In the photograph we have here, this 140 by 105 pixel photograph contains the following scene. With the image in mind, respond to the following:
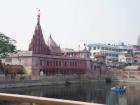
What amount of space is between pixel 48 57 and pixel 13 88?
43.7 feet

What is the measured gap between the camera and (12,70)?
44.1 metres

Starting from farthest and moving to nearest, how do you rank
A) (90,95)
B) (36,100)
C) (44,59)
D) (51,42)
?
(51,42)
(44,59)
(90,95)
(36,100)

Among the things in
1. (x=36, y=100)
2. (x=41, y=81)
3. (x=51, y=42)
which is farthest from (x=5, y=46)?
(x=36, y=100)

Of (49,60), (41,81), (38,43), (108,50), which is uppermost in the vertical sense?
(38,43)

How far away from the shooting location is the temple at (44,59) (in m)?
47.1

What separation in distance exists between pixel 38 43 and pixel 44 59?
333 cm

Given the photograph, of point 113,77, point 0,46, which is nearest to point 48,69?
point 0,46

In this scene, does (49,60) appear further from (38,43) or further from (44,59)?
(38,43)

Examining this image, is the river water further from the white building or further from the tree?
the white building

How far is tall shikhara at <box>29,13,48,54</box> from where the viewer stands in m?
50.2

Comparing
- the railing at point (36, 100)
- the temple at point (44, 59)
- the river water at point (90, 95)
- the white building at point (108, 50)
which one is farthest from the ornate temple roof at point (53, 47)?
the railing at point (36, 100)

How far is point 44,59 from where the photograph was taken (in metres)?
48.8

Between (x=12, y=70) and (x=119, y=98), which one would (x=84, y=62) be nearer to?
(x=12, y=70)

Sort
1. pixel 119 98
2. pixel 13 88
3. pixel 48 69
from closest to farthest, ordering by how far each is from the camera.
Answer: pixel 119 98, pixel 13 88, pixel 48 69
